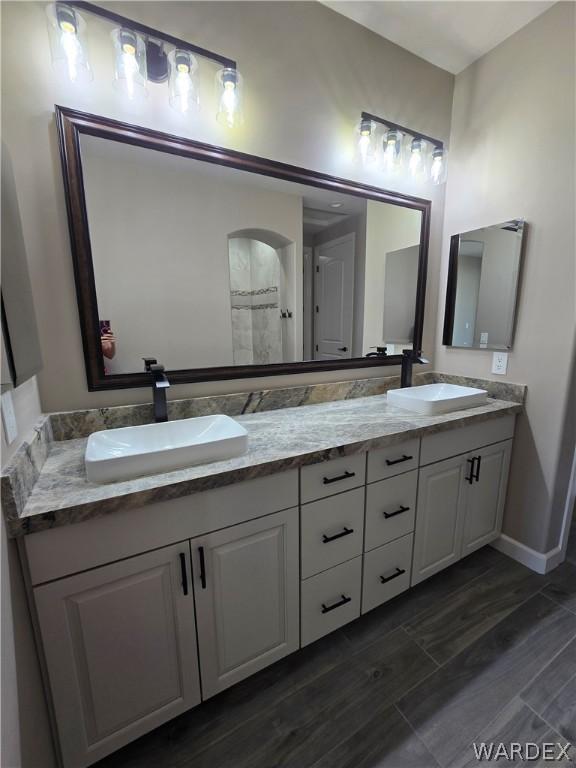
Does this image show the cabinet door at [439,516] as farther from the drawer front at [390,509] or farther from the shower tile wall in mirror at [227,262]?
the shower tile wall in mirror at [227,262]

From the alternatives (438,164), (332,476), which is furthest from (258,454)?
(438,164)

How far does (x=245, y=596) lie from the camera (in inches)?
41.0

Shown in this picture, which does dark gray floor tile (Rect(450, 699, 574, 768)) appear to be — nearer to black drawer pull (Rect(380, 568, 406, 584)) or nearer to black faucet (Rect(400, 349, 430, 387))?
black drawer pull (Rect(380, 568, 406, 584))

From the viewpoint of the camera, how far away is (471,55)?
1688mm

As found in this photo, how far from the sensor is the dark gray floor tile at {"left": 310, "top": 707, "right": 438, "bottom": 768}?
0.96m

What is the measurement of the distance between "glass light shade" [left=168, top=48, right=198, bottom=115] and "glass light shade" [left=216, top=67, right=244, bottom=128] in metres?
0.10

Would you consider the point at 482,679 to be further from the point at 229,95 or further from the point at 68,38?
the point at 68,38

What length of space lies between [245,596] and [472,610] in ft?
3.70

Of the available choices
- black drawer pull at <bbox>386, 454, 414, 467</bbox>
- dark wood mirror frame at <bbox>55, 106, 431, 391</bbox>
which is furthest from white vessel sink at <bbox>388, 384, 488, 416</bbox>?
dark wood mirror frame at <bbox>55, 106, 431, 391</bbox>

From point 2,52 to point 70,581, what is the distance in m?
1.54

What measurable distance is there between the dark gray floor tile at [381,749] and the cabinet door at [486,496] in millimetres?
848

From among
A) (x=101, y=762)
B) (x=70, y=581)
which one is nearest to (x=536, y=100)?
(x=70, y=581)

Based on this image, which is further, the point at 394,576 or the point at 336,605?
the point at 394,576

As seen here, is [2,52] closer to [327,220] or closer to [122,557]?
[327,220]
